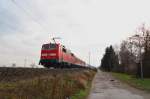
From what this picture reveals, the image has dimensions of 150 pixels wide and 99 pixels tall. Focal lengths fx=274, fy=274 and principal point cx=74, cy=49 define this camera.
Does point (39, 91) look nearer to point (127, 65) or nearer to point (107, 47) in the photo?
point (127, 65)

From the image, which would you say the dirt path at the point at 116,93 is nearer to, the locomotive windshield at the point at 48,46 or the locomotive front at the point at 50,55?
the locomotive front at the point at 50,55

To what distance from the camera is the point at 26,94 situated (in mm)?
9578

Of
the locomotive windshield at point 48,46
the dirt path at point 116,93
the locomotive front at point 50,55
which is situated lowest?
the dirt path at point 116,93

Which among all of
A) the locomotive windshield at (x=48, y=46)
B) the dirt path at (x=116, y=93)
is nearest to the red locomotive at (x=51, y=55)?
the locomotive windshield at (x=48, y=46)

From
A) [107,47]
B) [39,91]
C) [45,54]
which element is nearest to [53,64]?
[45,54]

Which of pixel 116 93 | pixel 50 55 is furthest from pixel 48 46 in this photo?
pixel 116 93

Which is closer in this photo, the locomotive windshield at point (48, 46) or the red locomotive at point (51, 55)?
the red locomotive at point (51, 55)

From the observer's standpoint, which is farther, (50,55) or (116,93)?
(50,55)

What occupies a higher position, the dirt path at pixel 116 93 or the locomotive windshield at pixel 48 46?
the locomotive windshield at pixel 48 46

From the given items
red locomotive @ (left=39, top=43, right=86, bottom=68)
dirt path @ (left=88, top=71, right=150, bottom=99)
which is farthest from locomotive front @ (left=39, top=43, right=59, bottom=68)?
dirt path @ (left=88, top=71, right=150, bottom=99)

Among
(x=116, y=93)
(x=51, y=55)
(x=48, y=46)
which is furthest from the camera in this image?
(x=48, y=46)

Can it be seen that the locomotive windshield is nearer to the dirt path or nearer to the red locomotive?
the red locomotive

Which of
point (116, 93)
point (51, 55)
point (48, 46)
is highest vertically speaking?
point (48, 46)

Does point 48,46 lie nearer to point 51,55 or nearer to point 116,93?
point 51,55
